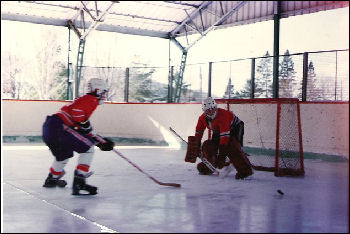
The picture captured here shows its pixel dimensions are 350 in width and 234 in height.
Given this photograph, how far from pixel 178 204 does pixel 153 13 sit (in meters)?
12.3

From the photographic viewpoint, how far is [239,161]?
6.26m

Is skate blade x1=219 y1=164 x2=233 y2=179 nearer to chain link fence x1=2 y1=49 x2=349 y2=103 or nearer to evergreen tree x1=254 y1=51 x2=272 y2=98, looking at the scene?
chain link fence x1=2 y1=49 x2=349 y2=103

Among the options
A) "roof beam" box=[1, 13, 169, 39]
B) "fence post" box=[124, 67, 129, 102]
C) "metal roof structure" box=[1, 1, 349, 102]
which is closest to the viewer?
"metal roof structure" box=[1, 1, 349, 102]

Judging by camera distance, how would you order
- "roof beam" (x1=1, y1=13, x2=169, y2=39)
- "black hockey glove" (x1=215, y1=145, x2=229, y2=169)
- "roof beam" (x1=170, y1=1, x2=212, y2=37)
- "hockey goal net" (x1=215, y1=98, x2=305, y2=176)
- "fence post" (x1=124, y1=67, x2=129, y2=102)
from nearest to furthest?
"black hockey glove" (x1=215, y1=145, x2=229, y2=169) < "hockey goal net" (x1=215, y1=98, x2=305, y2=176) < "fence post" (x1=124, y1=67, x2=129, y2=102) < "roof beam" (x1=1, y1=13, x2=169, y2=39) < "roof beam" (x1=170, y1=1, x2=212, y2=37)

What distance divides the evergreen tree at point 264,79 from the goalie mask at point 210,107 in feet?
14.2

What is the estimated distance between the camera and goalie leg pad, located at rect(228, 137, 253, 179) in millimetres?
6188

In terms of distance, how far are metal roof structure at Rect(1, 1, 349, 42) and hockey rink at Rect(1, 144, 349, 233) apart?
8213 mm

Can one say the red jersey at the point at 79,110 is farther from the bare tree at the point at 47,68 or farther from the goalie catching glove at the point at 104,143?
the bare tree at the point at 47,68

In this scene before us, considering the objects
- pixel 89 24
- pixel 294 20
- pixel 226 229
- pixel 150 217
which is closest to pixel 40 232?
pixel 150 217

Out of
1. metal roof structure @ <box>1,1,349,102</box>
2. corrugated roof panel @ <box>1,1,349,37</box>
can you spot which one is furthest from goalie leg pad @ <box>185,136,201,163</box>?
corrugated roof panel @ <box>1,1,349,37</box>

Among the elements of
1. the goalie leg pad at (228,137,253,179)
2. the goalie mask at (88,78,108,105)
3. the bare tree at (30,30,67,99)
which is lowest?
the goalie leg pad at (228,137,253,179)

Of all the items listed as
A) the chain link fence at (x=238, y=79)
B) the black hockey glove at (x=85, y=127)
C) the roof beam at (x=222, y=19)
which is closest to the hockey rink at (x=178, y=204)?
the black hockey glove at (x=85, y=127)

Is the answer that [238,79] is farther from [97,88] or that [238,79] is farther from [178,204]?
[178,204]

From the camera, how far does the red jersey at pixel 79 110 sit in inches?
186
